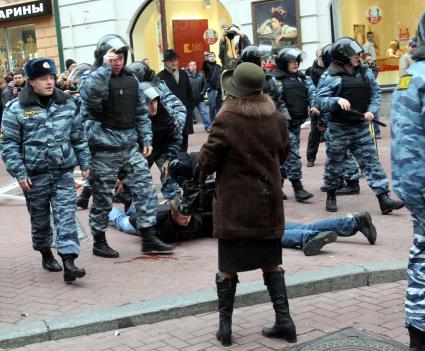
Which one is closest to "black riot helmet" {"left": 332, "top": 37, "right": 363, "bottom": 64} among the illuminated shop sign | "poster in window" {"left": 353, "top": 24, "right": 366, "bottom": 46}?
"poster in window" {"left": 353, "top": 24, "right": 366, "bottom": 46}

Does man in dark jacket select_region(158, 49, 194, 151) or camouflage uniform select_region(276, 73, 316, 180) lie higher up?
man in dark jacket select_region(158, 49, 194, 151)

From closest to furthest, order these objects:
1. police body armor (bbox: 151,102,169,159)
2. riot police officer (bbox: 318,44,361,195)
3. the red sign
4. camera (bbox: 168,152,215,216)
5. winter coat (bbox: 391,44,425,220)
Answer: winter coat (bbox: 391,44,425,220)
camera (bbox: 168,152,215,216)
police body armor (bbox: 151,102,169,159)
riot police officer (bbox: 318,44,361,195)
the red sign

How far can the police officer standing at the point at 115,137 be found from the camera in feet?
21.1

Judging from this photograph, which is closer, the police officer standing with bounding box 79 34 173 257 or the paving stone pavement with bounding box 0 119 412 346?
the paving stone pavement with bounding box 0 119 412 346

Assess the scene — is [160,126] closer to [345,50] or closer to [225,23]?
[345,50]

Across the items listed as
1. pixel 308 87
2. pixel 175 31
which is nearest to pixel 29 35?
pixel 175 31

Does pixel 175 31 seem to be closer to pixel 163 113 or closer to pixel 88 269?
pixel 163 113

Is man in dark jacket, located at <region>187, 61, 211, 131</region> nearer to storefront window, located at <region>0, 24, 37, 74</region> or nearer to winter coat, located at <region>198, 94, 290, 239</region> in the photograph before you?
storefront window, located at <region>0, 24, 37, 74</region>

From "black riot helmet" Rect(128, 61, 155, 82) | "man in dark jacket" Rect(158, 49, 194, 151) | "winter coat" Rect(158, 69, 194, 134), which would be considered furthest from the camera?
"winter coat" Rect(158, 69, 194, 134)

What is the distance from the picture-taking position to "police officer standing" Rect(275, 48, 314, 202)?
9008 mm

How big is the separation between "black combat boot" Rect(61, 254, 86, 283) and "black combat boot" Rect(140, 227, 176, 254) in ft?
3.18

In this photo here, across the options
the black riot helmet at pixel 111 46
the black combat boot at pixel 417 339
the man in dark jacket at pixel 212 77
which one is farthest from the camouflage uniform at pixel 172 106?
the man in dark jacket at pixel 212 77

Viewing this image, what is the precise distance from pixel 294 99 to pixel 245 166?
4731mm

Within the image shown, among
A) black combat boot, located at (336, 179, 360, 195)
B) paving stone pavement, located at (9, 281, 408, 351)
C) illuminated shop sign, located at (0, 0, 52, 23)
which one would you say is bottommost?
paving stone pavement, located at (9, 281, 408, 351)
